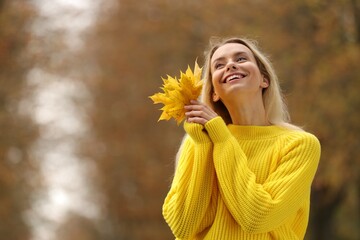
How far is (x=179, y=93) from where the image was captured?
13.3 ft

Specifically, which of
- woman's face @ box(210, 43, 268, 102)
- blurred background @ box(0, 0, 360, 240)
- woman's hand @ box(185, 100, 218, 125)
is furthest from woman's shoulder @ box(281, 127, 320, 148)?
blurred background @ box(0, 0, 360, 240)

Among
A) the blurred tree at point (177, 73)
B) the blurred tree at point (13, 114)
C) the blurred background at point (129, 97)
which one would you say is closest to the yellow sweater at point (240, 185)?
the blurred background at point (129, 97)

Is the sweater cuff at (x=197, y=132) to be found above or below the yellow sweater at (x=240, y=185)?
above

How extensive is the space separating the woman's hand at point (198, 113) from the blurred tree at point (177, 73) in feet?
43.7

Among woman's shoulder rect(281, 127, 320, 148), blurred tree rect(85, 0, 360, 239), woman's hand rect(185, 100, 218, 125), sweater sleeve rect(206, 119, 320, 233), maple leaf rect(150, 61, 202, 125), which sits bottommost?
sweater sleeve rect(206, 119, 320, 233)

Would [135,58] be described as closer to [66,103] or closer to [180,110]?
[66,103]

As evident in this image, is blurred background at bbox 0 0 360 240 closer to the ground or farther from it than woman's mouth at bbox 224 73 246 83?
farther from it

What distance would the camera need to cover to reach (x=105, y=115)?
28406 mm

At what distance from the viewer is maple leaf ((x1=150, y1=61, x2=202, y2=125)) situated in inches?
160

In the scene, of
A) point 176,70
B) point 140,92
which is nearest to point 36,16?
point 176,70

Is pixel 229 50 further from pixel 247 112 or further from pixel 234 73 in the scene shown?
pixel 247 112

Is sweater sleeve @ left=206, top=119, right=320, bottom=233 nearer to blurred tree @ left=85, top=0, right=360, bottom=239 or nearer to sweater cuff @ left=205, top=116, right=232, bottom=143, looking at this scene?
sweater cuff @ left=205, top=116, right=232, bottom=143

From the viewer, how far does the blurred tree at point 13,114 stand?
20.3 metres

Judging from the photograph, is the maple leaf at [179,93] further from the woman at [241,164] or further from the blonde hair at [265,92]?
the blonde hair at [265,92]
